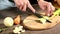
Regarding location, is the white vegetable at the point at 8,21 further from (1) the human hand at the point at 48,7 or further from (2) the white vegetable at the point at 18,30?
(1) the human hand at the point at 48,7

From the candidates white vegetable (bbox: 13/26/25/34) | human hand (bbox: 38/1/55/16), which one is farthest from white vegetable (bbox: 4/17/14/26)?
human hand (bbox: 38/1/55/16)

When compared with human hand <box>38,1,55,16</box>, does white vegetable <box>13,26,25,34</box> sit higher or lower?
lower

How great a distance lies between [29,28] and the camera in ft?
2.54

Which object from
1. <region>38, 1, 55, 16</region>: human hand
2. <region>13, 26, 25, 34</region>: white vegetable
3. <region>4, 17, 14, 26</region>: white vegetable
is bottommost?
<region>13, 26, 25, 34</region>: white vegetable

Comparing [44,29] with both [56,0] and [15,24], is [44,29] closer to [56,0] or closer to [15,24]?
[15,24]

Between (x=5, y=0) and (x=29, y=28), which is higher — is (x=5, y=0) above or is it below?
above

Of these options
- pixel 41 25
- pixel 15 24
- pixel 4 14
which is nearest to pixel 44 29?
pixel 41 25

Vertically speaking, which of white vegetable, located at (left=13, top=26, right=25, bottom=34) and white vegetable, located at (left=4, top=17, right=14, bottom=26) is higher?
white vegetable, located at (left=4, top=17, right=14, bottom=26)

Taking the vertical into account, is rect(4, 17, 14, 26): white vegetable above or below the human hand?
below

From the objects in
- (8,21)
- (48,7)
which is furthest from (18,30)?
(48,7)

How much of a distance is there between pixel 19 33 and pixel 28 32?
4 cm

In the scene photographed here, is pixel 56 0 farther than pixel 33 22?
Yes

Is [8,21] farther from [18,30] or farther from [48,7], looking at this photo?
A: [48,7]

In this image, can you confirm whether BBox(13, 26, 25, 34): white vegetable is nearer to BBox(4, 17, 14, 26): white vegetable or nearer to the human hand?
BBox(4, 17, 14, 26): white vegetable
